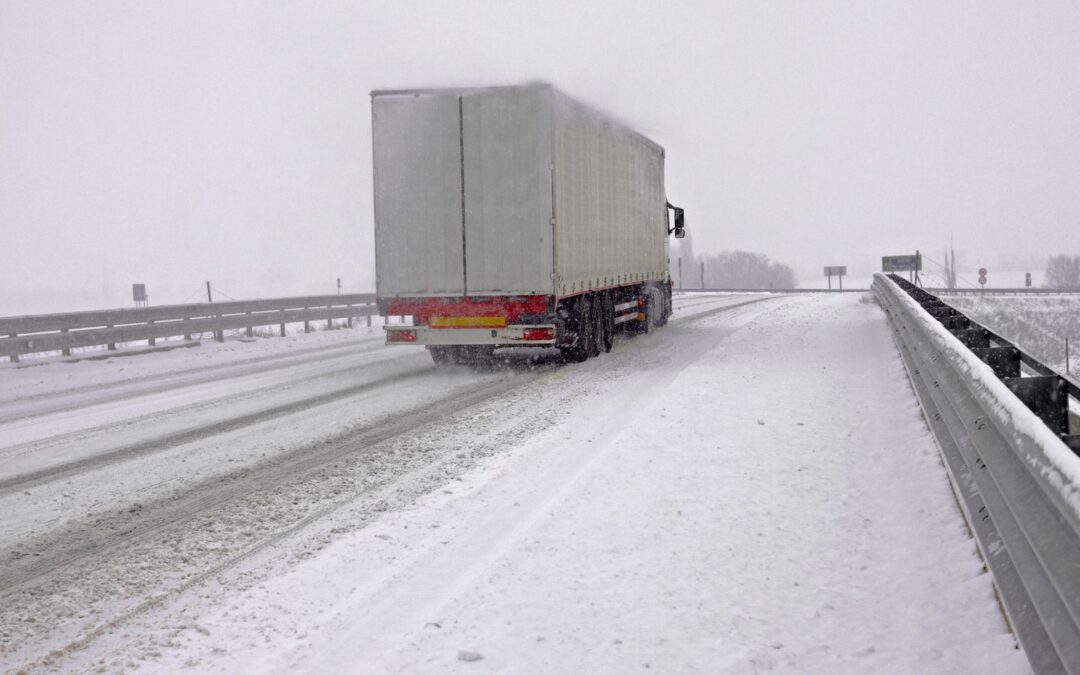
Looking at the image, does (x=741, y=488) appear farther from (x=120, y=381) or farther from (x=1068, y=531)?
(x=120, y=381)

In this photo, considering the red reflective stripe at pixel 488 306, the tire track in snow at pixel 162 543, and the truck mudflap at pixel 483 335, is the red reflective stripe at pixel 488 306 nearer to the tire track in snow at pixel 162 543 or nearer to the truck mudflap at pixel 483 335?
the truck mudflap at pixel 483 335

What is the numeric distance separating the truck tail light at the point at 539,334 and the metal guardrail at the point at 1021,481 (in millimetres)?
7134

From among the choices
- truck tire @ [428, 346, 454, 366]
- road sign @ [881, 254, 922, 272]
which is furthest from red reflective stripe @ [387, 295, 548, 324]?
road sign @ [881, 254, 922, 272]

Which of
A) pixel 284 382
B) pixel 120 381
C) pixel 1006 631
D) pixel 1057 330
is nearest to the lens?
pixel 1006 631

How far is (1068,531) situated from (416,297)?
11.0 metres

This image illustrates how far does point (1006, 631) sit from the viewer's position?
3352 millimetres

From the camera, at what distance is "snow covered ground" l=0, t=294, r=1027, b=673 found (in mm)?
3596

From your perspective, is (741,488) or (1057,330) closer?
(741,488)

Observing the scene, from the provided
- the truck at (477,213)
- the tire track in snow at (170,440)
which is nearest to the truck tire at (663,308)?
the truck at (477,213)

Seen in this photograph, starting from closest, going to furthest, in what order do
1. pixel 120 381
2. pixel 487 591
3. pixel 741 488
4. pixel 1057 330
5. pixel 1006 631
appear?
pixel 1006 631
pixel 487 591
pixel 741 488
pixel 120 381
pixel 1057 330

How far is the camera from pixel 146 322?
59.6 ft

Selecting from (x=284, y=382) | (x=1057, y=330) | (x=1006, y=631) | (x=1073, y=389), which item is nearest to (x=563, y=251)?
(x=284, y=382)

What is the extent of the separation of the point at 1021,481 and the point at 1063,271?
113568 millimetres

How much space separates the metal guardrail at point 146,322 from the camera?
51.3 ft
